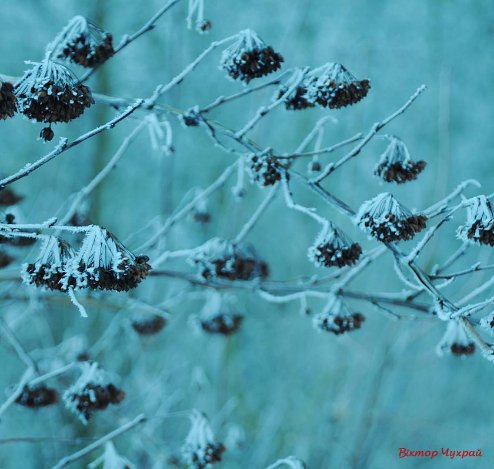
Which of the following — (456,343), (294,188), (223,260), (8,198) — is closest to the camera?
(223,260)

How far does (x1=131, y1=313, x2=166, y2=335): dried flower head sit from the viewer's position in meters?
3.08

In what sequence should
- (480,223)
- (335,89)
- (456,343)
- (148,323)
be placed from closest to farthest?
1. (480,223)
2. (335,89)
3. (456,343)
4. (148,323)

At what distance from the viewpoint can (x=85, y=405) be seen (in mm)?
2213

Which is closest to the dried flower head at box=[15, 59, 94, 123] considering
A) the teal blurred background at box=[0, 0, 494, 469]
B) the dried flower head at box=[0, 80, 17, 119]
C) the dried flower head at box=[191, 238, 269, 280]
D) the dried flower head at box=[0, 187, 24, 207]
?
the dried flower head at box=[0, 80, 17, 119]

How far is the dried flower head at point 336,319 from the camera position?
2273 millimetres

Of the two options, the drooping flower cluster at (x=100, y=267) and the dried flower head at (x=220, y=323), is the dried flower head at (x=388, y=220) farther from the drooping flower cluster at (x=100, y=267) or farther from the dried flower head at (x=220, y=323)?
the dried flower head at (x=220, y=323)

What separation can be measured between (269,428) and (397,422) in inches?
59.5

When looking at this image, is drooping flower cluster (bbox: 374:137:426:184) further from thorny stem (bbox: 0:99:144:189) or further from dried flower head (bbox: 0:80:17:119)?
dried flower head (bbox: 0:80:17:119)

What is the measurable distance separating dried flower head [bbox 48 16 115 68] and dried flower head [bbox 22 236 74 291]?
2.56ft

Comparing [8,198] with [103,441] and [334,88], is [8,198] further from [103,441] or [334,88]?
[334,88]

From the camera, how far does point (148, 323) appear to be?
10.1ft

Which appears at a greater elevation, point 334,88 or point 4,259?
point 334,88

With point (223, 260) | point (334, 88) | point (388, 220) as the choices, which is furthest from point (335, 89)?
point (223, 260)

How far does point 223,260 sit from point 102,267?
36.3 inches
